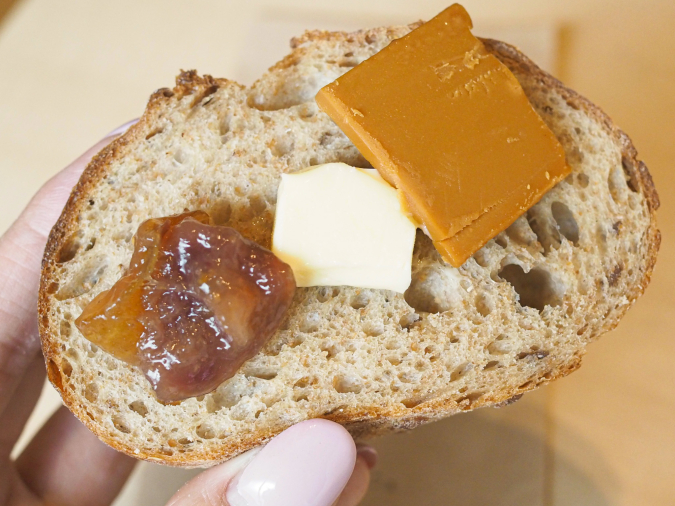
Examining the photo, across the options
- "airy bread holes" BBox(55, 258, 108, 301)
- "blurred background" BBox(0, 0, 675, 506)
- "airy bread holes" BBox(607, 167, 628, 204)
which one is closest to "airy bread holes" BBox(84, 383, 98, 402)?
"airy bread holes" BBox(55, 258, 108, 301)

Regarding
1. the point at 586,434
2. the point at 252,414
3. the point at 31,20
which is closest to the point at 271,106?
the point at 252,414

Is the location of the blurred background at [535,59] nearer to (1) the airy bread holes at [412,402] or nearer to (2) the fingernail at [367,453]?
(2) the fingernail at [367,453]

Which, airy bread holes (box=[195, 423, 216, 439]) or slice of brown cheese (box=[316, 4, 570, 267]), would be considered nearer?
slice of brown cheese (box=[316, 4, 570, 267])

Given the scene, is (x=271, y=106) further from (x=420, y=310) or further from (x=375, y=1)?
(x=375, y=1)

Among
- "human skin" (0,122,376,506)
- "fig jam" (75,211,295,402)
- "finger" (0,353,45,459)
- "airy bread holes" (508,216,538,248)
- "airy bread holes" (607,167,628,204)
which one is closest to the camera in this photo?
"fig jam" (75,211,295,402)

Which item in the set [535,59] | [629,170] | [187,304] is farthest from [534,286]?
[535,59]

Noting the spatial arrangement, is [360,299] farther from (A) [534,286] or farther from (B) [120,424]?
(B) [120,424]

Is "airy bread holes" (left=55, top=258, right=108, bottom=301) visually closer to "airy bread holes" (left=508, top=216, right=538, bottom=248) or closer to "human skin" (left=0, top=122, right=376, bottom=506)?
"human skin" (left=0, top=122, right=376, bottom=506)

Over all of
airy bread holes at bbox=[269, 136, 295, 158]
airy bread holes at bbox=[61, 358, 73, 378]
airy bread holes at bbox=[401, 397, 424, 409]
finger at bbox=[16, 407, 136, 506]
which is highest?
airy bread holes at bbox=[269, 136, 295, 158]
